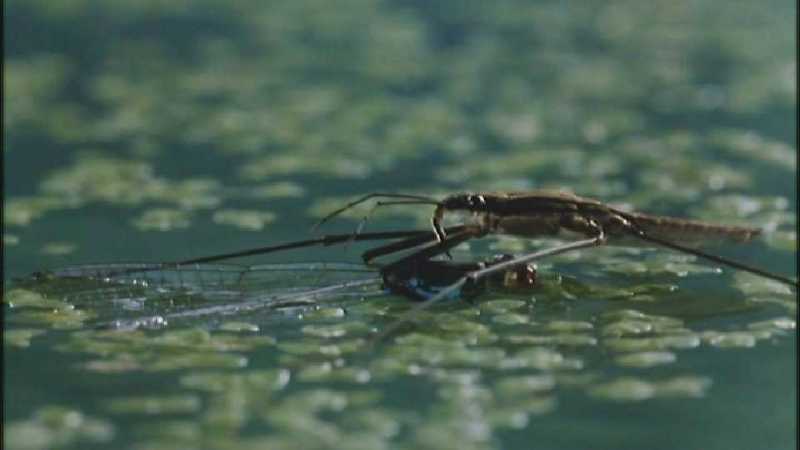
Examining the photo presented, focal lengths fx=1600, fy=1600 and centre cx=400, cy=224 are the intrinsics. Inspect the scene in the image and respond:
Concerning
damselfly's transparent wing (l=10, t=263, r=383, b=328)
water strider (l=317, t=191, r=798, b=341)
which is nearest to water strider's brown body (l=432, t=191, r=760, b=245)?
water strider (l=317, t=191, r=798, b=341)

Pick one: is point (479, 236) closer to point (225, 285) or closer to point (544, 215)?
point (544, 215)

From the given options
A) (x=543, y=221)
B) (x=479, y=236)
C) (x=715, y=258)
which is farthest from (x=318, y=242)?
(x=715, y=258)

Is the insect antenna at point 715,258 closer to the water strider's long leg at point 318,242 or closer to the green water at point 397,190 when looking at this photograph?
the green water at point 397,190

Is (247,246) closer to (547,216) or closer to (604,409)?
(547,216)

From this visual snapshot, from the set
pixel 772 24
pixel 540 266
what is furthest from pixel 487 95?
Result: pixel 540 266

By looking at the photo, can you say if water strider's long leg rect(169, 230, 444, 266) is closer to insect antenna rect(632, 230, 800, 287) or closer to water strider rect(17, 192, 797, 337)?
water strider rect(17, 192, 797, 337)

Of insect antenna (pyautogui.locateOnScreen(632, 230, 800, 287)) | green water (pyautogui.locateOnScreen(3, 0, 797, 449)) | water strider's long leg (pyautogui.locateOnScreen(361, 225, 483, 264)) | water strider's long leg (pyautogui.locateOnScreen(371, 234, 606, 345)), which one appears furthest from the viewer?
water strider's long leg (pyautogui.locateOnScreen(361, 225, 483, 264))
